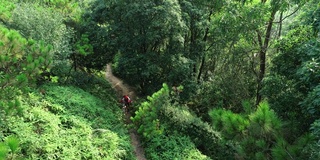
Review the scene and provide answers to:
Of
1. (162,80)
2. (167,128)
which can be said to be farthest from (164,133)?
(162,80)

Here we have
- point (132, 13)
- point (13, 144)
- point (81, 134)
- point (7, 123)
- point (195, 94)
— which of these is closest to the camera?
point (13, 144)

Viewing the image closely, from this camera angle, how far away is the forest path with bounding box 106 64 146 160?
10748 millimetres

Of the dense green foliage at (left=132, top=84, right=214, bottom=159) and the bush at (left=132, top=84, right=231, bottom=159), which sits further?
the bush at (left=132, top=84, right=231, bottom=159)

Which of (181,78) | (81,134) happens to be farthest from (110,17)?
(81,134)

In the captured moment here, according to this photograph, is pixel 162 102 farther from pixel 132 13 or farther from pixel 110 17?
pixel 110 17

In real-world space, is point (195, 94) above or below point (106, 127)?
above

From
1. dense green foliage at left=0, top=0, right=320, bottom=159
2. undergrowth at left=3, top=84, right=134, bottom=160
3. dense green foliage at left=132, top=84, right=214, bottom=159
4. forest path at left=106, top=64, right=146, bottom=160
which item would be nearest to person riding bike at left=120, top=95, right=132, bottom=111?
forest path at left=106, top=64, right=146, bottom=160

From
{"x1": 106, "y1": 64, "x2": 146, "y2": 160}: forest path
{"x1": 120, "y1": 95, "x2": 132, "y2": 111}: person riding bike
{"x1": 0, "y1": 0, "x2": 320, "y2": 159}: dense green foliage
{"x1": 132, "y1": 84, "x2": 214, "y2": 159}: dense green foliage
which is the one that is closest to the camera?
{"x1": 0, "y1": 0, "x2": 320, "y2": 159}: dense green foliage

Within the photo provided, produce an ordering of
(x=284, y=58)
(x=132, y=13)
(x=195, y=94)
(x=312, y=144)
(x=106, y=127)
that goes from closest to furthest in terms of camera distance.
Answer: (x=312, y=144)
(x=284, y=58)
(x=106, y=127)
(x=132, y=13)
(x=195, y=94)

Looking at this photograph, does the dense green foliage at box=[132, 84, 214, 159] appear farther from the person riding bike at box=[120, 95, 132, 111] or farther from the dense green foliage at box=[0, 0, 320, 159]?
the person riding bike at box=[120, 95, 132, 111]

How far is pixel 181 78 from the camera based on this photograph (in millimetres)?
14062

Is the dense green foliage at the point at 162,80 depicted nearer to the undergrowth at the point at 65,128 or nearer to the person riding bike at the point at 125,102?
the undergrowth at the point at 65,128

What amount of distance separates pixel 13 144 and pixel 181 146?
7.02 m

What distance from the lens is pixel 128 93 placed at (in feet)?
55.3
